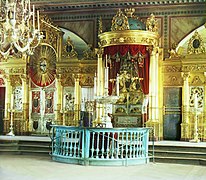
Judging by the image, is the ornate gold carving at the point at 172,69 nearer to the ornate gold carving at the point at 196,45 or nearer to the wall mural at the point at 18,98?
the ornate gold carving at the point at 196,45

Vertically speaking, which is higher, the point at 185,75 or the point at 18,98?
the point at 185,75

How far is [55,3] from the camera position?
14.7m

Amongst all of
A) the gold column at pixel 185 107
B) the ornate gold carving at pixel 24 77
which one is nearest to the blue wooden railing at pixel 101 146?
the gold column at pixel 185 107

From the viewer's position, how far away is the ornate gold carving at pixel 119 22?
13.2m

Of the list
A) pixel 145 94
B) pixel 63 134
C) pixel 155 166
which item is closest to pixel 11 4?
pixel 63 134

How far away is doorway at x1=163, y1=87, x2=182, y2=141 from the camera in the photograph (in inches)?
530

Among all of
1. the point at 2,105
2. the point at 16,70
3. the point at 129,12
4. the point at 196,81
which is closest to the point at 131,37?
the point at 129,12

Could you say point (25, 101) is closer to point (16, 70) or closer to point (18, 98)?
point (18, 98)

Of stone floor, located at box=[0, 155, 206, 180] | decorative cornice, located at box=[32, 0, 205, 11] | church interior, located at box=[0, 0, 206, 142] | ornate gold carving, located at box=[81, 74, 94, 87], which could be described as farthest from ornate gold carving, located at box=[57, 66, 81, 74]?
stone floor, located at box=[0, 155, 206, 180]

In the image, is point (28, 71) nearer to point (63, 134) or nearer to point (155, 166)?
point (63, 134)

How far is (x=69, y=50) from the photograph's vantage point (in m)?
14.6

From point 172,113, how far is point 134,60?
77.2 inches

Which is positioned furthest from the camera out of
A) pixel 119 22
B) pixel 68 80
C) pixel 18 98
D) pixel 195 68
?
pixel 18 98

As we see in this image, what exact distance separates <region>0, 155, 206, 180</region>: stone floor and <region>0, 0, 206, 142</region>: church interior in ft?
9.07
